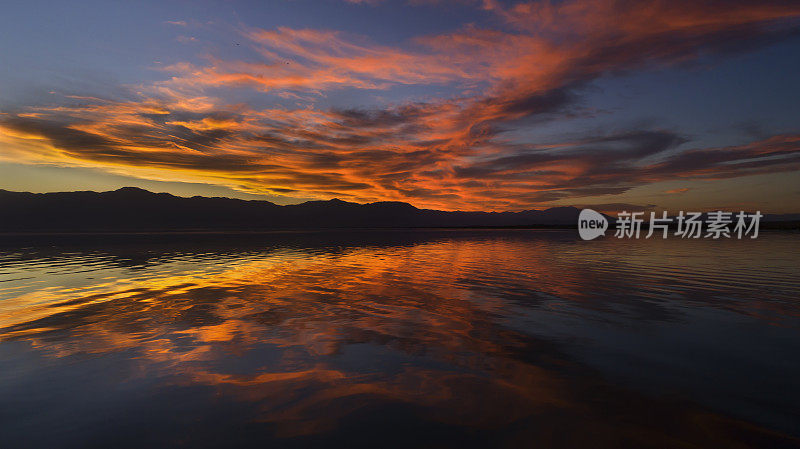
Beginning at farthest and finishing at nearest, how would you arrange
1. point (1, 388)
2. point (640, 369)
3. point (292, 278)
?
point (292, 278) < point (640, 369) < point (1, 388)

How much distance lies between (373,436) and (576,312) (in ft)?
30.7

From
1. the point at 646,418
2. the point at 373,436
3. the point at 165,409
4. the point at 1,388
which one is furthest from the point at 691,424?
the point at 1,388

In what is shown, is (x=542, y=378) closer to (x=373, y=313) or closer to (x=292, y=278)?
(x=373, y=313)

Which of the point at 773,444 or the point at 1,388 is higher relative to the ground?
the point at 773,444

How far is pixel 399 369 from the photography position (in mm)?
7215

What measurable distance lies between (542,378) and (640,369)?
2.19 meters

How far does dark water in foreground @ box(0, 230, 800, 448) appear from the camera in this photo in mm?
5066

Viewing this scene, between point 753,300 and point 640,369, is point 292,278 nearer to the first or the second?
point 640,369

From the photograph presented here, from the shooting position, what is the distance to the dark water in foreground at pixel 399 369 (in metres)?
5.07

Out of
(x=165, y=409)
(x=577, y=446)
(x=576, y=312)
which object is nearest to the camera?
(x=577, y=446)

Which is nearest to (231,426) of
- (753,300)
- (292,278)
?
(292,278)

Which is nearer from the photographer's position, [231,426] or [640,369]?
[231,426]

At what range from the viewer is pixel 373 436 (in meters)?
4.93

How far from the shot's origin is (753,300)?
45.0 feet
